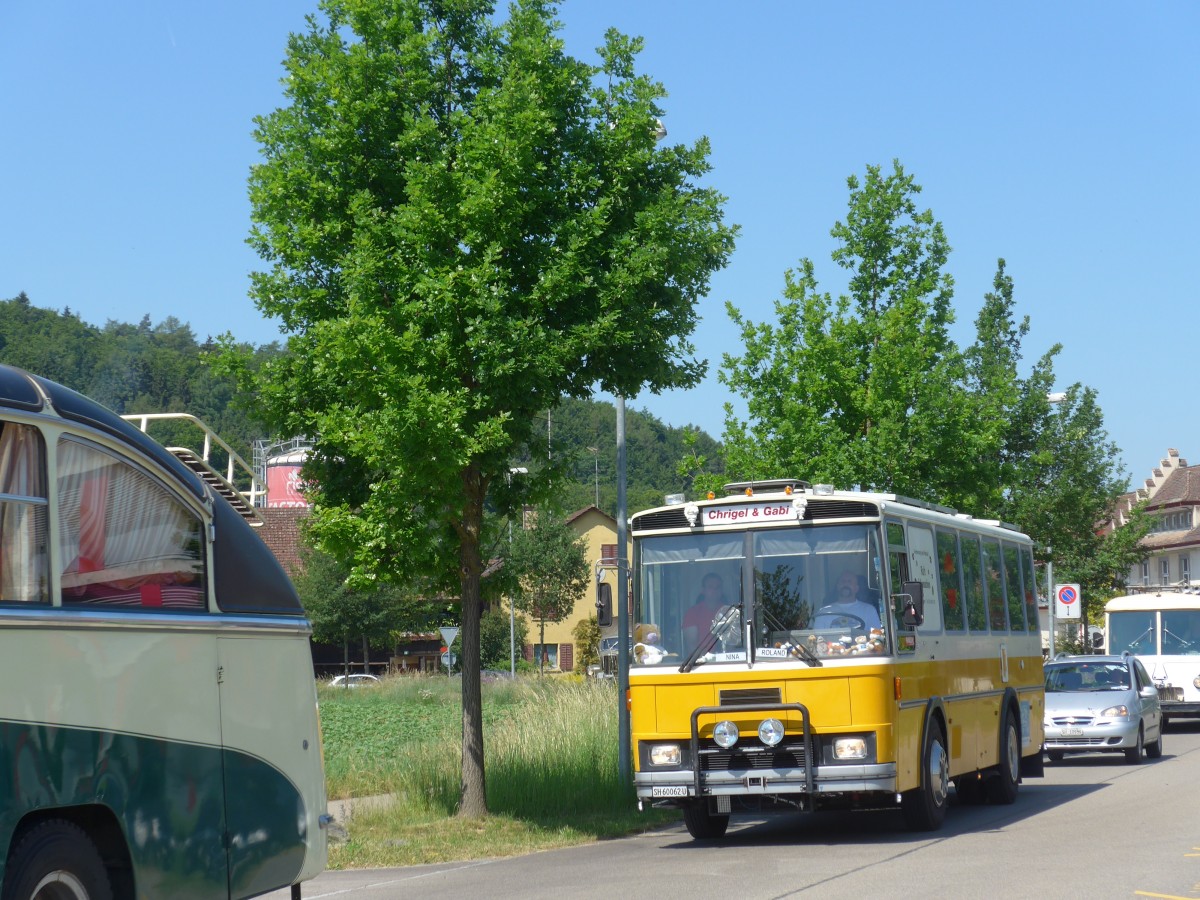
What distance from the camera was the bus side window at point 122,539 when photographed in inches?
279

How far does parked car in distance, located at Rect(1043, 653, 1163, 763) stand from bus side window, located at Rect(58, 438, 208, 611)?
18.5 meters

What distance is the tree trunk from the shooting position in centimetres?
1625

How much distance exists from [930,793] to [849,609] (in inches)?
88.5

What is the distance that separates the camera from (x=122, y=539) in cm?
747

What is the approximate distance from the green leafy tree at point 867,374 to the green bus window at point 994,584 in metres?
9.09

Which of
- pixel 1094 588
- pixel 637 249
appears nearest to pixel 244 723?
pixel 637 249

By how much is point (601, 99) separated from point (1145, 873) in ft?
31.5

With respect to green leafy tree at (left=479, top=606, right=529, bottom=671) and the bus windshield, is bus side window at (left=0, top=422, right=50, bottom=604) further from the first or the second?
green leafy tree at (left=479, top=606, right=529, bottom=671)

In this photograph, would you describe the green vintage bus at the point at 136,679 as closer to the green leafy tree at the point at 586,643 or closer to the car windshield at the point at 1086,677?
the car windshield at the point at 1086,677

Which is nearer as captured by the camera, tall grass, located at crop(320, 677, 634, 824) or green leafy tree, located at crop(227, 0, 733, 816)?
green leafy tree, located at crop(227, 0, 733, 816)

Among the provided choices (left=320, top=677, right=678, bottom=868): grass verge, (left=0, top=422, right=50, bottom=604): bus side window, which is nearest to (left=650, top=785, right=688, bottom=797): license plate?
(left=320, top=677, right=678, bottom=868): grass verge

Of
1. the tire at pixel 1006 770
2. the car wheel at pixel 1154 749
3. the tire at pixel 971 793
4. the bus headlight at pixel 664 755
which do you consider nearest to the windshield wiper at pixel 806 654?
the bus headlight at pixel 664 755

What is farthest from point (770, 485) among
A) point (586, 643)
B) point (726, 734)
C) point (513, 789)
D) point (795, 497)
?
point (586, 643)

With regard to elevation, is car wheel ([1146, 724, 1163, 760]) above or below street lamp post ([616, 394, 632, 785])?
below
